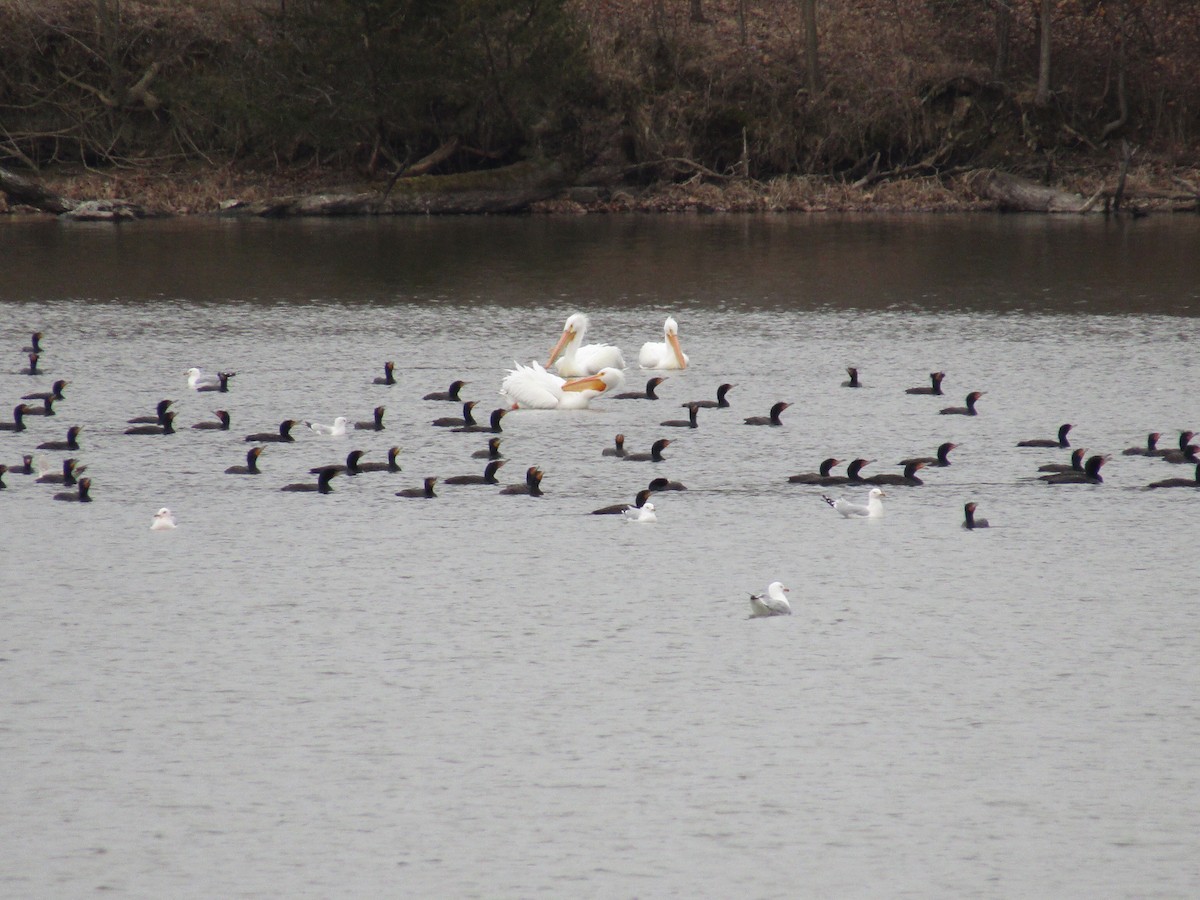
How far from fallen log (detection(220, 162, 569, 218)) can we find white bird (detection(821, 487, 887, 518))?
37.6 metres

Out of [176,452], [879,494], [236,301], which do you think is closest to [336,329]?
[236,301]

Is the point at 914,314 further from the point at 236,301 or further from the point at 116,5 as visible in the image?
the point at 116,5

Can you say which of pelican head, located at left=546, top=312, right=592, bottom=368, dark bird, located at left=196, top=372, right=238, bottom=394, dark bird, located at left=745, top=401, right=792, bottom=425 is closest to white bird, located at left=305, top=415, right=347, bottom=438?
dark bird, located at left=196, top=372, right=238, bottom=394

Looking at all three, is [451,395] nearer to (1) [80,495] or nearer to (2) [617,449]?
(2) [617,449]

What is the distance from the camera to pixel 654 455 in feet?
58.6

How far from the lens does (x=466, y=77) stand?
50562 mm

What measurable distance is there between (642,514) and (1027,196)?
39.3 metres

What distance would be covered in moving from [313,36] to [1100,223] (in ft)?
76.7

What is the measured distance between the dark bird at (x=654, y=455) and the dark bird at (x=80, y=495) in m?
5.57

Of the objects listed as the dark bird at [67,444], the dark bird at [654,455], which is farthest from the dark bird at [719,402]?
the dark bird at [67,444]

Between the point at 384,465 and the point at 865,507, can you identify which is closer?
the point at 865,507

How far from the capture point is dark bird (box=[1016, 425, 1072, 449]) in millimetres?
17984

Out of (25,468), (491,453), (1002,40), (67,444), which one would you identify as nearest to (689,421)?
(491,453)

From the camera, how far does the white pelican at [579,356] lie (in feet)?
76.7
